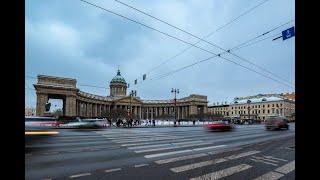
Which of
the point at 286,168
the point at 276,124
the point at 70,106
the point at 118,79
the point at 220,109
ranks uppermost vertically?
the point at 118,79

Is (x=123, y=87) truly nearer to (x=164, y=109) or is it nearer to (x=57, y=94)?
(x=164, y=109)

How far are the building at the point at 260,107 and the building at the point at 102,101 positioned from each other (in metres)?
14.9

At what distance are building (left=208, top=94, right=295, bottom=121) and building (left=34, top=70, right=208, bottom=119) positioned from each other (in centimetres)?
1494

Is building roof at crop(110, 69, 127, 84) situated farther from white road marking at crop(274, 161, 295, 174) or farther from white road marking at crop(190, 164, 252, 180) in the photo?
white road marking at crop(190, 164, 252, 180)

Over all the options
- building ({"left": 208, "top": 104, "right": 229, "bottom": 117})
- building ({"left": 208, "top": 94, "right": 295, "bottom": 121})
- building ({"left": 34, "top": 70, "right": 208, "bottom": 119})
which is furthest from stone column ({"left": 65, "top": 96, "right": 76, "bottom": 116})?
building ({"left": 208, "top": 104, "right": 229, "bottom": 117})

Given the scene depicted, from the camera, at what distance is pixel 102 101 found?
142500 mm

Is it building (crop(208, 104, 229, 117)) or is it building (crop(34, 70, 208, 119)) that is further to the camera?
building (crop(208, 104, 229, 117))

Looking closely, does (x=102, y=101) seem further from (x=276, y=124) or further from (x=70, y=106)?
(x=276, y=124)

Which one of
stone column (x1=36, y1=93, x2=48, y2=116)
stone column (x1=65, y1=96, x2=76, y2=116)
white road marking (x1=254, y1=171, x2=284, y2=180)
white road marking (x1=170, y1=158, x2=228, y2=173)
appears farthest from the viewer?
stone column (x1=65, y1=96, x2=76, y2=116)

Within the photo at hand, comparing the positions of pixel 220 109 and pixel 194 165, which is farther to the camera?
pixel 220 109

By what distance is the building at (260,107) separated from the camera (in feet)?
428

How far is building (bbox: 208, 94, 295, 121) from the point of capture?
→ 130375 millimetres

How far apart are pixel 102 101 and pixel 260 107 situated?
61492mm

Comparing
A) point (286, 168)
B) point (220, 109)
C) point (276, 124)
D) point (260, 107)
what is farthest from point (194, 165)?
point (220, 109)
